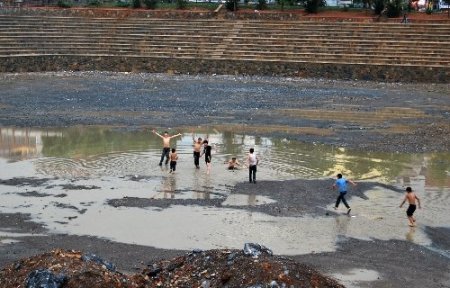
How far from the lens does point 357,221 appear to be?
1822 cm

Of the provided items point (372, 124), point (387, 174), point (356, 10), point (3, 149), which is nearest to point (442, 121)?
point (372, 124)

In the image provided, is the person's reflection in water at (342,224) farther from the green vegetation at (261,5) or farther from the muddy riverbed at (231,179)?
the green vegetation at (261,5)

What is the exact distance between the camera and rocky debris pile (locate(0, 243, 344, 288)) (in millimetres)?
9555

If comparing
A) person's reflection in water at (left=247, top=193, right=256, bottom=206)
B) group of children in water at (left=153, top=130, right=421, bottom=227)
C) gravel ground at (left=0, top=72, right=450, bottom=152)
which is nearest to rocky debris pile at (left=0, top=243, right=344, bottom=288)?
group of children in water at (left=153, top=130, right=421, bottom=227)

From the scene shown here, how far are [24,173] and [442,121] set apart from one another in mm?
19365

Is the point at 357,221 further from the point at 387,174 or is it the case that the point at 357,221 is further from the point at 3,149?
the point at 3,149

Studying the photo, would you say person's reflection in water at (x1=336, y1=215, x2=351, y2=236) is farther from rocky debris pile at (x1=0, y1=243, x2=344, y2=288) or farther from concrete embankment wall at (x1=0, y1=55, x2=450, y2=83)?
concrete embankment wall at (x1=0, y1=55, x2=450, y2=83)

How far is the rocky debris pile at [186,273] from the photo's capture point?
9555 mm

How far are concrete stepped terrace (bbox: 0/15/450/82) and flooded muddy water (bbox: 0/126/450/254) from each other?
22.7m

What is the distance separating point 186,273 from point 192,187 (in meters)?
10.4

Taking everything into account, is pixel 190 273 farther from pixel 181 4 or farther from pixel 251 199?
pixel 181 4

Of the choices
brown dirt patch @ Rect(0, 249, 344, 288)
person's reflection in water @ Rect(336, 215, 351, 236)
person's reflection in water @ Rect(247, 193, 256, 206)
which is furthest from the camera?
person's reflection in water @ Rect(247, 193, 256, 206)

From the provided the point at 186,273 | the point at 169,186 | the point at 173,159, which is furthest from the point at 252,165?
the point at 186,273

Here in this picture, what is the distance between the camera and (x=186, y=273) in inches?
426
